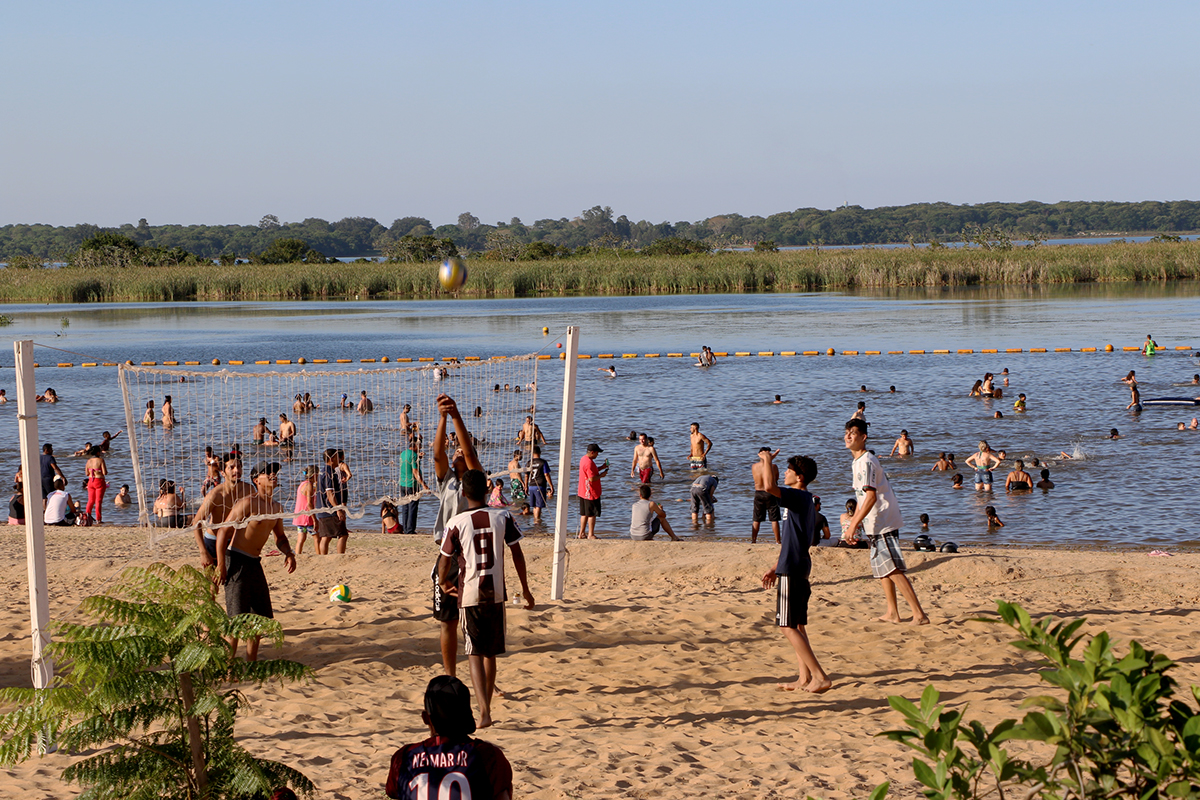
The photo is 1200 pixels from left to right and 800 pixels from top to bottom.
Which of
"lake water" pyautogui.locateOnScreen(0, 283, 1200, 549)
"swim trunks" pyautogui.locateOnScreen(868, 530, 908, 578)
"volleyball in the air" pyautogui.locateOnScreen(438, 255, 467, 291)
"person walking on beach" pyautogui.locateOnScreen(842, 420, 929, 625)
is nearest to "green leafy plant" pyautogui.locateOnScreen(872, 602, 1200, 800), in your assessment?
"person walking on beach" pyautogui.locateOnScreen(842, 420, 929, 625)

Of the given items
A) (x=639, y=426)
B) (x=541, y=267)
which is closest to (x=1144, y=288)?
(x=541, y=267)

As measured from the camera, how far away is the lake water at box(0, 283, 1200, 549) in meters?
18.0

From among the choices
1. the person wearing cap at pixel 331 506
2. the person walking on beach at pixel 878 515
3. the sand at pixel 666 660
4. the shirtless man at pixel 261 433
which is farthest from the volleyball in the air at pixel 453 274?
the shirtless man at pixel 261 433

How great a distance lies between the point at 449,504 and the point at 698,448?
1340 centimetres

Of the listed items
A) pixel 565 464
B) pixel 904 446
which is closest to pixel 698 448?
pixel 904 446

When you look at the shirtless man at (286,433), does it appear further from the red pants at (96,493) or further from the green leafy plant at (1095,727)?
the green leafy plant at (1095,727)

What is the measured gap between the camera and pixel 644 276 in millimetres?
71438

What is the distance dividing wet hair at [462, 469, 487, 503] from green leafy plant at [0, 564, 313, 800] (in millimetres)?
1913

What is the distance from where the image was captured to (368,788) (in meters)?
5.70

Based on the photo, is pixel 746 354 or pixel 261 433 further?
pixel 746 354

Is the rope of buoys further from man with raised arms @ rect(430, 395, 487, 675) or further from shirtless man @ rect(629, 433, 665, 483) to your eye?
man with raised arms @ rect(430, 395, 487, 675)

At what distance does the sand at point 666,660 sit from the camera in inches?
236

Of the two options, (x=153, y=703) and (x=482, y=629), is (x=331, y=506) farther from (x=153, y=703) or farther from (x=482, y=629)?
(x=153, y=703)

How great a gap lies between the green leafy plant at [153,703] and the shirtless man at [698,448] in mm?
15856
